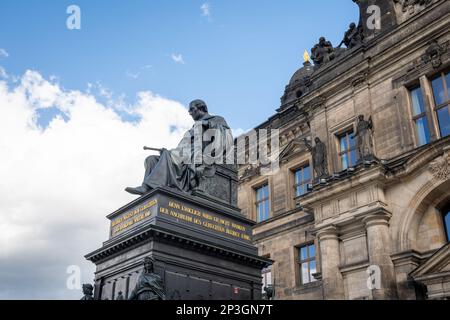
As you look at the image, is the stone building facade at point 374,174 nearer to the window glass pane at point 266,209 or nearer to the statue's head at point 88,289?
the window glass pane at point 266,209

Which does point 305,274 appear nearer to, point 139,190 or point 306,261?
point 306,261

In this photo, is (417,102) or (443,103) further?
(417,102)

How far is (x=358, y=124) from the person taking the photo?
18.3m

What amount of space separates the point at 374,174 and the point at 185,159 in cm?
862

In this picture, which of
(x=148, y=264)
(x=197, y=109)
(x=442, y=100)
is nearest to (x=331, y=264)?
(x=442, y=100)

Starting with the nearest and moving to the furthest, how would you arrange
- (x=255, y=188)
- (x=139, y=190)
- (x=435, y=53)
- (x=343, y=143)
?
(x=139, y=190) < (x=435, y=53) < (x=343, y=143) < (x=255, y=188)

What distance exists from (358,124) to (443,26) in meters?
4.40

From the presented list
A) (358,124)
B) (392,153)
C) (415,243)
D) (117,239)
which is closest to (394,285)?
(415,243)

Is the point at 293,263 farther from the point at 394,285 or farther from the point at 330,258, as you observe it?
the point at 394,285

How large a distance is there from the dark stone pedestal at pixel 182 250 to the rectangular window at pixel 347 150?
1047 cm

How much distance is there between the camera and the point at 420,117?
17.4m

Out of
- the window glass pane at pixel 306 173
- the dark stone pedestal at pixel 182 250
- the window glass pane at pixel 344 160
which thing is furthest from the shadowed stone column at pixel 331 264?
the dark stone pedestal at pixel 182 250

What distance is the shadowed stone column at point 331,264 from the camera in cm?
1670

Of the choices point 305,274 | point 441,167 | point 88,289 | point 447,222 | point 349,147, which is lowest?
point 88,289
